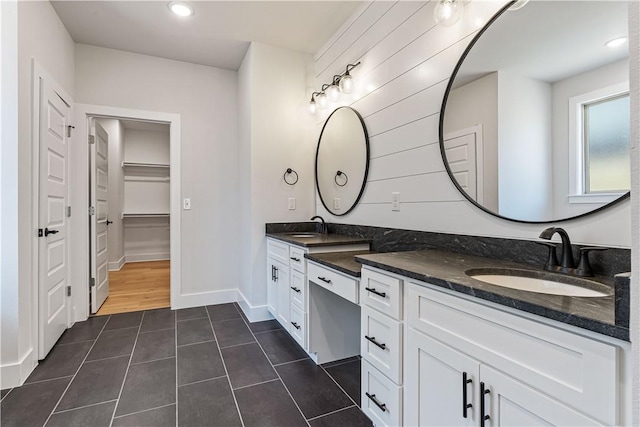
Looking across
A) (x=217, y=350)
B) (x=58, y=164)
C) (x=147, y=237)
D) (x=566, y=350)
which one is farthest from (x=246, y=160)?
(x=147, y=237)

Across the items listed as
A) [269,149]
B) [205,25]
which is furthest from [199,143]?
[205,25]

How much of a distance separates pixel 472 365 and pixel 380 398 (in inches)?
23.2

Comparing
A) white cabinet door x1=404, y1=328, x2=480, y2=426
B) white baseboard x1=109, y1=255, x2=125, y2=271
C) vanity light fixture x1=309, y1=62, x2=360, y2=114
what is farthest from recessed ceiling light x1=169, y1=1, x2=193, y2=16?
white baseboard x1=109, y1=255, x2=125, y2=271

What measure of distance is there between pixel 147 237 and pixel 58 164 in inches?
151

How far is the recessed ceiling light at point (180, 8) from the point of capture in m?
2.34

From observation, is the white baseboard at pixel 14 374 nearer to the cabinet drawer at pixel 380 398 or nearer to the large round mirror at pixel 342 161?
the cabinet drawer at pixel 380 398

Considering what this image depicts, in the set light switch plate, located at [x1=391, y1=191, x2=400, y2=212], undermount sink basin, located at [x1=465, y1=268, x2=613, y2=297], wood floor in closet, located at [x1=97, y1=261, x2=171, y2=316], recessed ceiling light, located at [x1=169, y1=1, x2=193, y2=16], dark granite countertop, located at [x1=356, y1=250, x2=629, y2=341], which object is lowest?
wood floor in closet, located at [x1=97, y1=261, x2=171, y2=316]

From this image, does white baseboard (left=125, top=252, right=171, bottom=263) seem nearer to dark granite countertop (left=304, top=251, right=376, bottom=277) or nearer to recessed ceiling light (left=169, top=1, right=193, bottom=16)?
recessed ceiling light (left=169, top=1, right=193, bottom=16)

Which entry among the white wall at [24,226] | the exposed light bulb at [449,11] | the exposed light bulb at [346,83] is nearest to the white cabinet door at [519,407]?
the exposed light bulb at [449,11]

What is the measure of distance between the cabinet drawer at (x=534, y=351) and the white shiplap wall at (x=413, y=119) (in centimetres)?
59

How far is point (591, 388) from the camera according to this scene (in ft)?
2.22

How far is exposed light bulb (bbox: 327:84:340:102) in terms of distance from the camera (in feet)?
8.62

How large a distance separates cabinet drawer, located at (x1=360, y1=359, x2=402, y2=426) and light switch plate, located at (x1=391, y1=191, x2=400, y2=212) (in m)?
0.99

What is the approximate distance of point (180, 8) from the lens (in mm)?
2381
